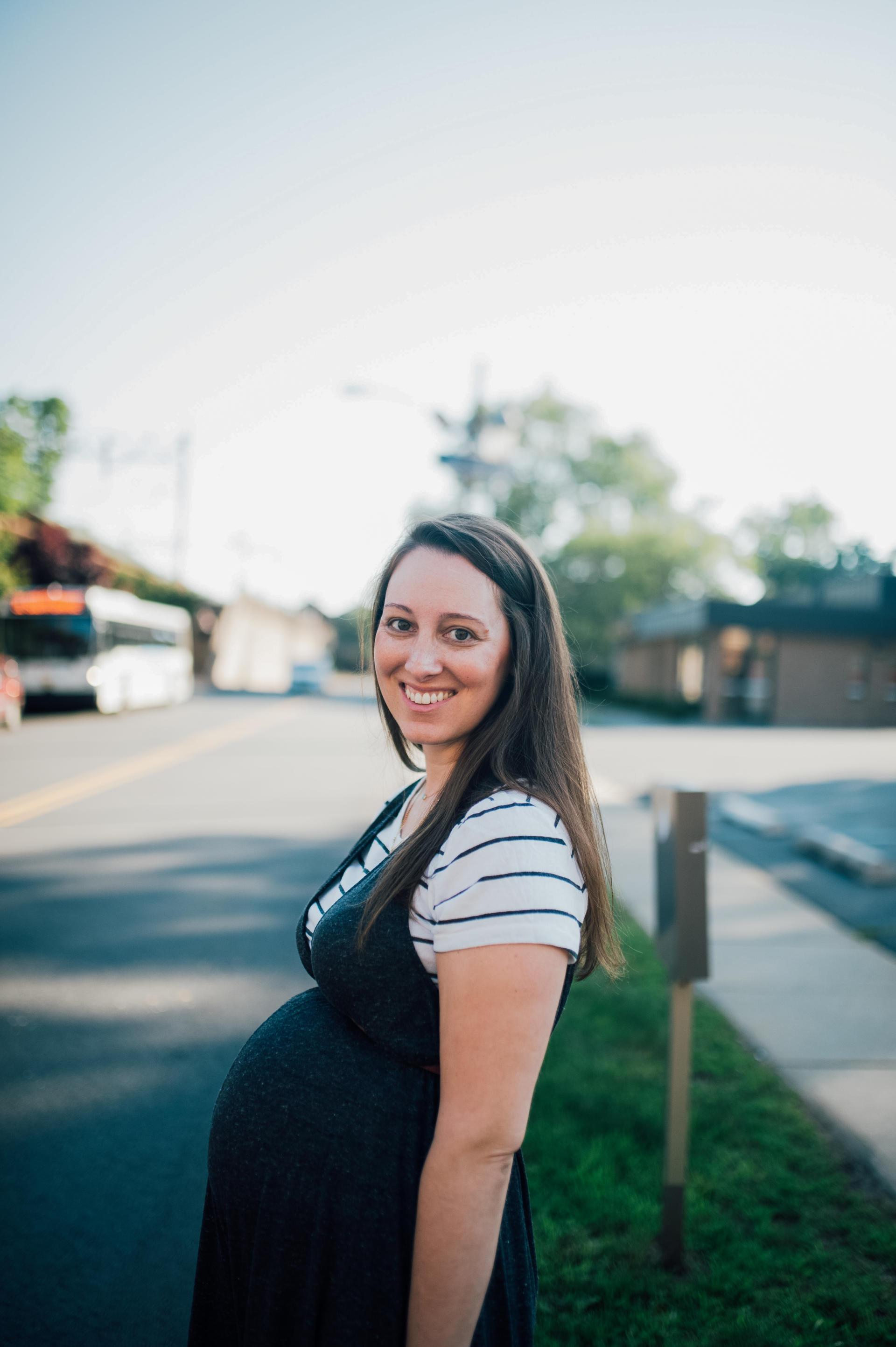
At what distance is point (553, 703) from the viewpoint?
1520mm

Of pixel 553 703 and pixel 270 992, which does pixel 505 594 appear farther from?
pixel 270 992

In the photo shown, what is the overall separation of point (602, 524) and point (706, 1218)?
4274 centimetres

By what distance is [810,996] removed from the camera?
468 cm

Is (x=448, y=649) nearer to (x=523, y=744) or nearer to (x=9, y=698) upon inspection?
(x=523, y=744)

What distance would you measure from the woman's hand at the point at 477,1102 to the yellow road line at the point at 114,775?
898cm

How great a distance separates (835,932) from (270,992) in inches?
155

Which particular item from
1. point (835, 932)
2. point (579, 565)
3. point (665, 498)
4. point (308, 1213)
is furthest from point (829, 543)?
point (308, 1213)

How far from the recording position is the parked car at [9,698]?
59.5 ft

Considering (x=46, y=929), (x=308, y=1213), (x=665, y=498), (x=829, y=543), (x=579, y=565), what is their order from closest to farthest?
1. (x=308, y=1213)
2. (x=46, y=929)
3. (x=579, y=565)
4. (x=665, y=498)
5. (x=829, y=543)

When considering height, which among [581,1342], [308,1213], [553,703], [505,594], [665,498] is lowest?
[581,1342]

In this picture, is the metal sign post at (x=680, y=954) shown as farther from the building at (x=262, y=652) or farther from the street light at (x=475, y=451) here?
the building at (x=262, y=652)

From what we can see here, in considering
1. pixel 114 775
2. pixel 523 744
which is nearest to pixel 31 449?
pixel 114 775

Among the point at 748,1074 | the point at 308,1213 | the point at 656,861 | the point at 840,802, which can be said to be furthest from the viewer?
the point at 840,802

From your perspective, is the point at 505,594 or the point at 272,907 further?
the point at 272,907
